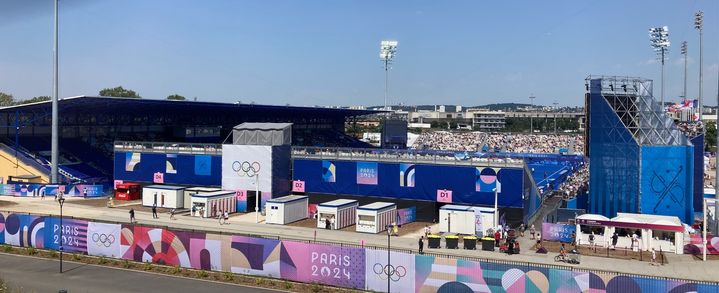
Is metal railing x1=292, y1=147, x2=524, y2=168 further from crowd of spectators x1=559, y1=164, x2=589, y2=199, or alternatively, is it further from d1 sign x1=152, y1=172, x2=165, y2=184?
d1 sign x1=152, y1=172, x2=165, y2=184

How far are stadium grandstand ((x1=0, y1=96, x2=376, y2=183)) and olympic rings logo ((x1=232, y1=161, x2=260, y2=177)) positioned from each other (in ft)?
60.7

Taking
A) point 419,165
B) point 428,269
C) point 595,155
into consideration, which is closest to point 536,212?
point 595,155

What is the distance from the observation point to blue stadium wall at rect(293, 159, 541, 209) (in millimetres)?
41531

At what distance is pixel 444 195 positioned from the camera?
143 feet

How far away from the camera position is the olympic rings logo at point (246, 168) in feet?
154

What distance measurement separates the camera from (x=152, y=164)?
53594 millimetres

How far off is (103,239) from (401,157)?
21835 millimetres

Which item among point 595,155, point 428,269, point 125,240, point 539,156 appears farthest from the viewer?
point 539,156

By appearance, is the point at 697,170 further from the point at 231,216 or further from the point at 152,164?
the point at 152,164

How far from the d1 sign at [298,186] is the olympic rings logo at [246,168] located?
10.1 ft

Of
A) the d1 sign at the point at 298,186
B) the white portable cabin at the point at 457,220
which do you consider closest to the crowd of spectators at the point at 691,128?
the white portable cabin at the point at 457,220

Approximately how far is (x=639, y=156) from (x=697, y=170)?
6568mm

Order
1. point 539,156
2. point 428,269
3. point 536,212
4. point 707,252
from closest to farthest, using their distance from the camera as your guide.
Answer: point 428,269, point 707,252, point 536,212, point 539,156

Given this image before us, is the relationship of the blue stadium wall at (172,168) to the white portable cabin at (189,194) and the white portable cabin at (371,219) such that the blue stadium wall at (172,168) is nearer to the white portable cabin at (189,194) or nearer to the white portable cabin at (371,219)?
the white portable cabin at (189,194)
